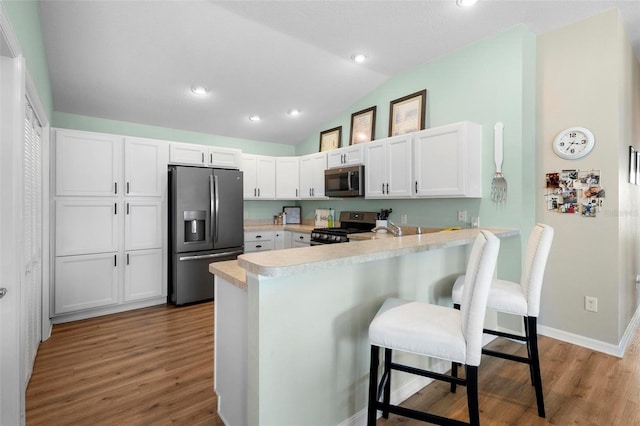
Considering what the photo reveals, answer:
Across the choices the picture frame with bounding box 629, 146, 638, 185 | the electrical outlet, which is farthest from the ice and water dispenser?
the picture frame with bounding box 629, 146, 638, 185

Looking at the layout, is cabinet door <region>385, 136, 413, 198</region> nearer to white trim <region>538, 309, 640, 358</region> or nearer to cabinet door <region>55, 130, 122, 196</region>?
white trim <region>538, 309, 640, 358</region>

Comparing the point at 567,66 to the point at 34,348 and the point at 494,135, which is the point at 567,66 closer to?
the point at 494,135

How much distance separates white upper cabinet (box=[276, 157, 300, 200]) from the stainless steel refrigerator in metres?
1.07

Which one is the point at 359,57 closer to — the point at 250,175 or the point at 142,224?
the point at 250,175

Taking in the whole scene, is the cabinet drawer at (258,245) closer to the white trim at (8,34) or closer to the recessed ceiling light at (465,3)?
the white trim at (8,34)

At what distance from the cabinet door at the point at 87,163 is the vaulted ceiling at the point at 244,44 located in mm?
534

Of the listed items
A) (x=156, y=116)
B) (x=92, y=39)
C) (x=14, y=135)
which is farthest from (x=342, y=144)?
(x=14, y=135)

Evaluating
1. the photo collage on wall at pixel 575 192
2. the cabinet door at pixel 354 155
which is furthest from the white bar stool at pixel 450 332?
the cabinet door at pixel 354 155

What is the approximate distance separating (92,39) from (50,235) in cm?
194

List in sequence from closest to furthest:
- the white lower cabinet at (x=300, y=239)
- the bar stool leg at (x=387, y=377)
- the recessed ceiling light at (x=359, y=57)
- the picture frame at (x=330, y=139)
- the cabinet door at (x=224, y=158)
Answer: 1. the bar stool leg at (x=387, y=377)
2. the recessed ceiling light at (x=359, y=57)
3. the cabinet door at (x=224, y=158)
4. the white lower cabinet at (x=300, y=239)
5. the picture frame at (x=330, y=139)

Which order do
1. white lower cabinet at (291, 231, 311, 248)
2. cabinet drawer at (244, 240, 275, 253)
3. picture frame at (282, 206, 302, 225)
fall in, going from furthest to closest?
picture frame at (282, 206, 302, 225)
cabinet drawer at (244, 240, 275, 253)
white lower cabinet at (291, 231, 311, 248)

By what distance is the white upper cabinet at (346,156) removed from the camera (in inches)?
163

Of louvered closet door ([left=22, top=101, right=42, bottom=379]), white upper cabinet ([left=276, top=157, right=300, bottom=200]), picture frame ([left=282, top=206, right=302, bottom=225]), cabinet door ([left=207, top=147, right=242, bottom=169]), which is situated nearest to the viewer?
louvered closet door ([left=22, top=101, right=42, bottom=379])

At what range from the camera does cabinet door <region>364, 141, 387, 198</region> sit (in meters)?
3.81
